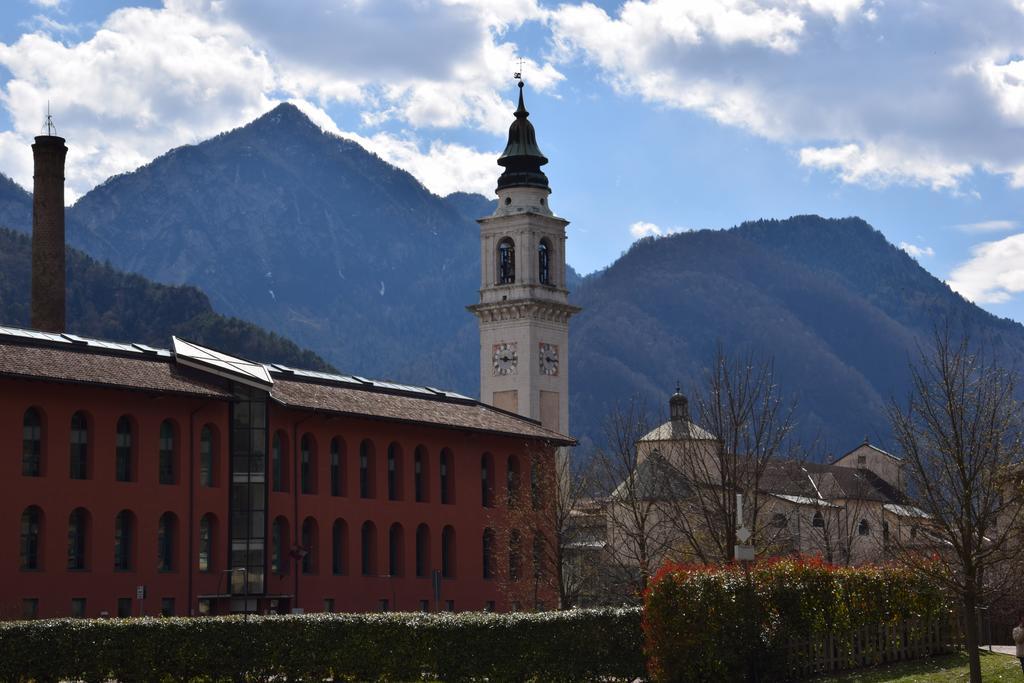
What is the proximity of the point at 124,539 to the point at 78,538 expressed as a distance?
2.12 metres

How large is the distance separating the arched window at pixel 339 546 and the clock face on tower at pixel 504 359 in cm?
4425

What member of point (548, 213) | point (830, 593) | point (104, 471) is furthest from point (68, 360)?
point (548, 213)

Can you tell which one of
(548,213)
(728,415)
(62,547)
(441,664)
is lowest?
(441,664)

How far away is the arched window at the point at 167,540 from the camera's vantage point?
62.2m

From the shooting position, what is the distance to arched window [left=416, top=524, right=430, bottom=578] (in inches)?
2938

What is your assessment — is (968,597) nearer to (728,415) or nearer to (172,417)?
(728,415)

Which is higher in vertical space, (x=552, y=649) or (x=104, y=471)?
(x=104, y=471)

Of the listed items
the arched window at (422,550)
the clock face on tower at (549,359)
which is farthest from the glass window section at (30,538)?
the clock face on tower at (549,359)

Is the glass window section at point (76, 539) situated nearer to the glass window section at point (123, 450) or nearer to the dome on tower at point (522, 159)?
the glass window section at point (123, 450)

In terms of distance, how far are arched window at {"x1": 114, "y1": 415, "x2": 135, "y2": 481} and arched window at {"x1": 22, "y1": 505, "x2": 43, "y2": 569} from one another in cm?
385

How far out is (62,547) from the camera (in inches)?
2277

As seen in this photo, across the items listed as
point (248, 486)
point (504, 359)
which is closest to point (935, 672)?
point (248, 486)

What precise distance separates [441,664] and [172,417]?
894 inches

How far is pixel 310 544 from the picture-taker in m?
68.4
